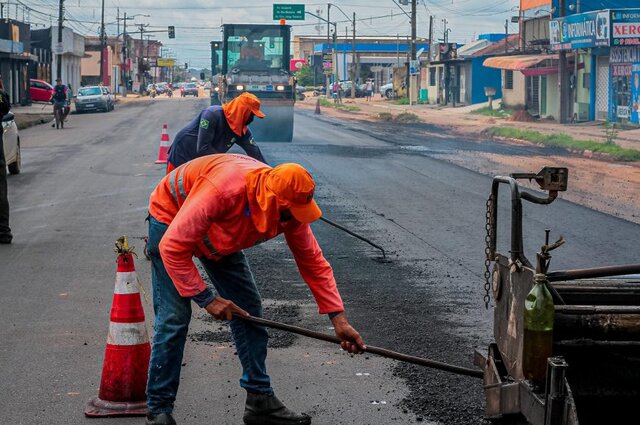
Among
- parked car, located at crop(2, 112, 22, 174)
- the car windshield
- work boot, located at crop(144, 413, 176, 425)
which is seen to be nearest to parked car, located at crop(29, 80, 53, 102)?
the car windshield

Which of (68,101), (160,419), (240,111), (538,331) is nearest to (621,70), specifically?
(68,101)

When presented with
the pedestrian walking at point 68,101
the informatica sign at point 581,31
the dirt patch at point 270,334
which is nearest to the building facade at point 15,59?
the pedestrian walking at point 68,101

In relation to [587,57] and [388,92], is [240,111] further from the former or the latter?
[388,92]

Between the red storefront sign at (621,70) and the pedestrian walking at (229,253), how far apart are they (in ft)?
115

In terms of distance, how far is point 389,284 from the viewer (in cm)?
902

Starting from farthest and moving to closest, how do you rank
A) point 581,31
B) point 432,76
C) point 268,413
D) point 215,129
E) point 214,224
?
point 432,76
point 581,31
point 215,129
point 268,413
point 214,224

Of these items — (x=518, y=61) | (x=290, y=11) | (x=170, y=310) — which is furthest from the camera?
(x=290, y=11)

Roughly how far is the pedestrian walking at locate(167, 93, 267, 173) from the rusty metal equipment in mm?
4486

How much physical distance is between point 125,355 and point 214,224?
121 centimetres

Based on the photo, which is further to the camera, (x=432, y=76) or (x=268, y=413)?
(x=432, y=76)

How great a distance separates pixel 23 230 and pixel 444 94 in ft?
204

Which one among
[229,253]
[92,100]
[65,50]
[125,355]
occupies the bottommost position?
[125,355]

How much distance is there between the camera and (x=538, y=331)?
3.88m

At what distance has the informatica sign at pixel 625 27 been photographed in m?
36.7
